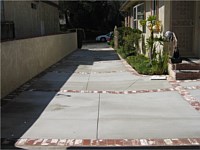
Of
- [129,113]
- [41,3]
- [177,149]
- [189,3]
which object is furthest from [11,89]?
[41,3]

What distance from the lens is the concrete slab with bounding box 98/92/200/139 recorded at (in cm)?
593

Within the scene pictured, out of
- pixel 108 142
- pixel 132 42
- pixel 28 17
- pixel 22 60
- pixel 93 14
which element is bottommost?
pixel 108 142

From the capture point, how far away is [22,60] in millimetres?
10938

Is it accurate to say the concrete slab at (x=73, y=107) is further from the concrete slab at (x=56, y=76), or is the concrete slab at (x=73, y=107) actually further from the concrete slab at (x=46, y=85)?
the concrete slab at (x=56, y=76)

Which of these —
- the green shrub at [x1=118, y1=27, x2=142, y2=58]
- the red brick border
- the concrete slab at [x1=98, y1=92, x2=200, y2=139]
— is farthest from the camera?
the green shrub at [x1=118, y1=27, x2=142, y2=58]

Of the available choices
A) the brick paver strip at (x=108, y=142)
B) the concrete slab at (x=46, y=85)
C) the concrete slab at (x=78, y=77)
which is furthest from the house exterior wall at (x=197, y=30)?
the brick paver strip at (x=108, y=142)

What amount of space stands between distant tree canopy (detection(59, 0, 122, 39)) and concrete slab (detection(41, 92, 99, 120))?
36.8 metres

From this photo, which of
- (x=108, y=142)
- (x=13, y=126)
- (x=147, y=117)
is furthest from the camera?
(x=147, y=117)

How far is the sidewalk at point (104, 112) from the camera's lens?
5801mm

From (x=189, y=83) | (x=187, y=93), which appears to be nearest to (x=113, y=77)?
(x=189, y=83)

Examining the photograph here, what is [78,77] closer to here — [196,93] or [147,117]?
[196,93]

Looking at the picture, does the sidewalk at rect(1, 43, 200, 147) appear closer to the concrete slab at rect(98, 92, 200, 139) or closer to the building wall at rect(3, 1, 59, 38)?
the concrete slab at rect(98, 92, 200, 139)

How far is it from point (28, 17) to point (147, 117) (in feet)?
41.1

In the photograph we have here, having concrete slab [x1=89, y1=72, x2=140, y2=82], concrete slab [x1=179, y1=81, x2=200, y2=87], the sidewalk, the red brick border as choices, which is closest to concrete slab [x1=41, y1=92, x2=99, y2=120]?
the sidewalk
